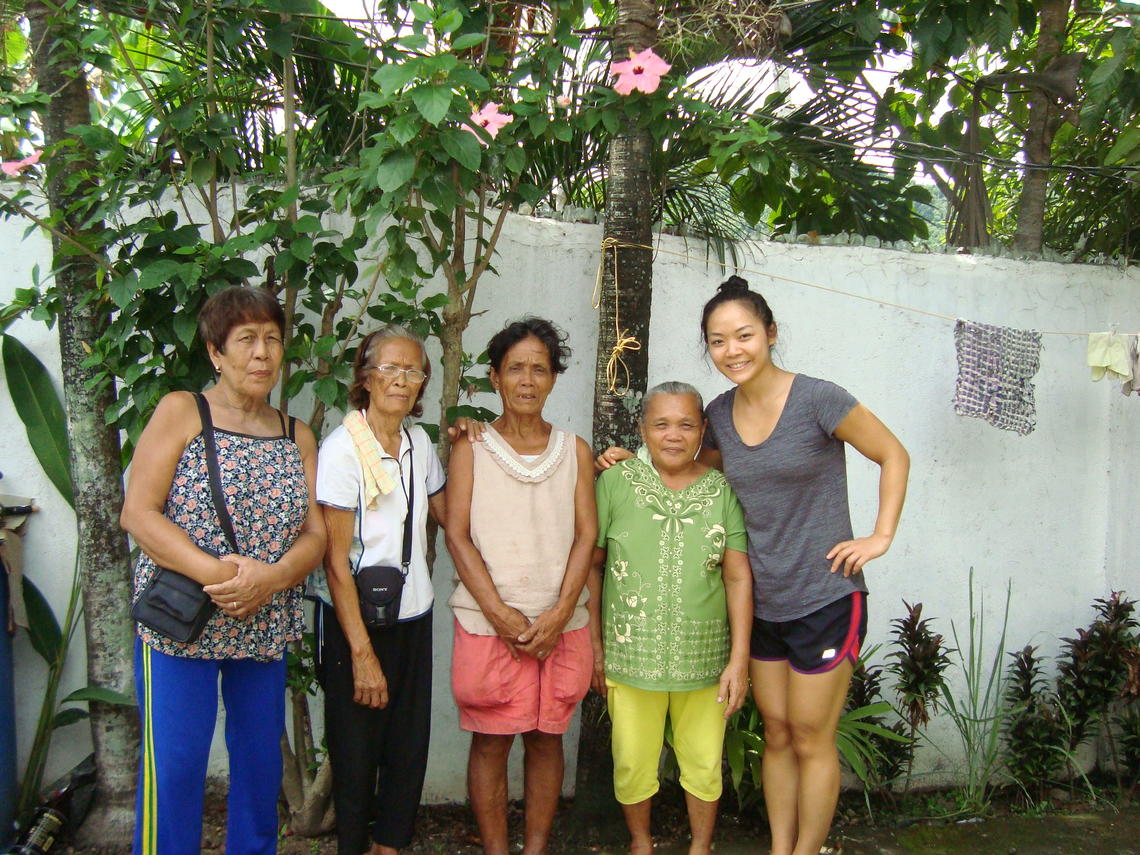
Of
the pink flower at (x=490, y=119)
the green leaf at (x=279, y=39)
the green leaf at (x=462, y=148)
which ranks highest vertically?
the green leaf at (x=279, y=39)

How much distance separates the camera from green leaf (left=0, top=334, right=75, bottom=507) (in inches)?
124

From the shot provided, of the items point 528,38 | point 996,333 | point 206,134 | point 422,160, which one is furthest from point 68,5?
point 996,333

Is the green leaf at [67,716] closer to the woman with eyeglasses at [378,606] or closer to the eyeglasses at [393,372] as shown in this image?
the woman with eyeglasses at [378,606]

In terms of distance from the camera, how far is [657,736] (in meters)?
2.87

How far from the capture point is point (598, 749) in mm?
3189

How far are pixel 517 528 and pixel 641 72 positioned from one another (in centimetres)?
138

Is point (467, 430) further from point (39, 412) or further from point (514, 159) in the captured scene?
point (39, 412)

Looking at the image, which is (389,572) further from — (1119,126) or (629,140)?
(1119,126)

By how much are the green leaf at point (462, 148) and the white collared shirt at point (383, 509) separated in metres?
0.82

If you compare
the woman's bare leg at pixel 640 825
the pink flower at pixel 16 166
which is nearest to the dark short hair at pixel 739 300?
the woman's bare leg at pixel 640 825

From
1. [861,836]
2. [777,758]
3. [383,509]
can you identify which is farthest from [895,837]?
[383,509]

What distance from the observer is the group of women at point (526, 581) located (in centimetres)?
245

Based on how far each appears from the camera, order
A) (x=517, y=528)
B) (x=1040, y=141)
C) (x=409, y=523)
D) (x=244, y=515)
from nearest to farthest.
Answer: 1. (x=244, y=515)
2. (x=409, y=523)
3. (x=517, y=528)
4. (x=1040, y=141)

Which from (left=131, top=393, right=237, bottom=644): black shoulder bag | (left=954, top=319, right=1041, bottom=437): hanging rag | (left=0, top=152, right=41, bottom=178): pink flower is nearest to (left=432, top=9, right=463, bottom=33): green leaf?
(left=0, top=152, right=41, bottom=178): pink flower
